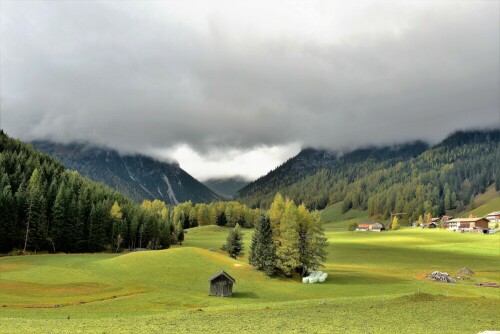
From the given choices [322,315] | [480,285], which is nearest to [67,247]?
Answer: [322,315]

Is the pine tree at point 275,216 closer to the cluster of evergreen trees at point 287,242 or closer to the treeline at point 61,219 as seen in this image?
the cluster of evergreen trees at point 287,242

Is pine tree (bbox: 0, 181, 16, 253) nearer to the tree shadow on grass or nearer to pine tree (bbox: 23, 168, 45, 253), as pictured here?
pine tree (bbox: 23, 168, 45, 253)

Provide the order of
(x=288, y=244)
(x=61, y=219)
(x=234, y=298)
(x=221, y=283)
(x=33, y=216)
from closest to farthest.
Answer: (x=234, y=298) → (x=221, y=283) → (x=288, y=244) → (x=33, y=216) → (x=61, y=219)

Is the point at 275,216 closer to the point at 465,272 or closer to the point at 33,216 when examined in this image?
the point at 465,272

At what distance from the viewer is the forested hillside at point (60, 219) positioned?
11119 centimetres

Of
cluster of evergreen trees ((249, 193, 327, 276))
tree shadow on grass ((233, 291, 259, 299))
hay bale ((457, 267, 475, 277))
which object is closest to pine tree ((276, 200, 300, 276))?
cluster of evergreen trees ((249, 193, 327, 276))

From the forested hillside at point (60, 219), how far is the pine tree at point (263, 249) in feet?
204

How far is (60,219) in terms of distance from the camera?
115750 mm

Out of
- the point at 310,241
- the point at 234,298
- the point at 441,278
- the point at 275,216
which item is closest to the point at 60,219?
the point at 275,216

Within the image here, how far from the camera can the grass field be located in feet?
110

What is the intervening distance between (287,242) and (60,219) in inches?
2979

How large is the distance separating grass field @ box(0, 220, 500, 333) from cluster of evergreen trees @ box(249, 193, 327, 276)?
12.0 feet

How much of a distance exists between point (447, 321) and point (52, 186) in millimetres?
128540

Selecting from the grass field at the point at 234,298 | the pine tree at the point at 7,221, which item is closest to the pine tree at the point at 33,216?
the pine tree at the point at 7,221
